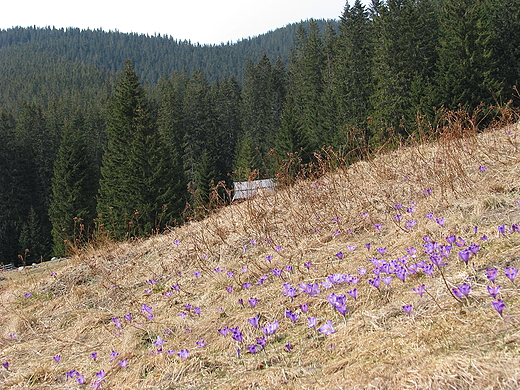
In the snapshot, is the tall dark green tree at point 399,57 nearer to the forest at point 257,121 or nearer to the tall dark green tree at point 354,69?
the forest at point 257,121

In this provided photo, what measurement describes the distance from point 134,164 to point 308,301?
24.4 meters

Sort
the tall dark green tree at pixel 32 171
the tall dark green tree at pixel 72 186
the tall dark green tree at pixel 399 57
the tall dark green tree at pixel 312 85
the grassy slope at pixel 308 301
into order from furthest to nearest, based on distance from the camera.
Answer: the tall dark green tree at pixel 32 171, the tall dark green tree at pixel 312 85, the tall dark green tree at pixel 72 186, the tall dark green tree at pixel 399 57, the grassy slope at pixel 308 301

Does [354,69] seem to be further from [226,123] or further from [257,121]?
[226,123]

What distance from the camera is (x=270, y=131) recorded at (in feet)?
172

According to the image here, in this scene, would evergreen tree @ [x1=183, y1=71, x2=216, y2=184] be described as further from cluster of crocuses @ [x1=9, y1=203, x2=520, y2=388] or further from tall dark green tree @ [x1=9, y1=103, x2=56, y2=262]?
cluster of crocuses @ [x1=9, y1=203, x2=520, y2=388]

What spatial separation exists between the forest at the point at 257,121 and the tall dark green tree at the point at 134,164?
0.30 feet

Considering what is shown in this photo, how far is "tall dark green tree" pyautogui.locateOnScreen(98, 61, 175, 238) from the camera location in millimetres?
24656

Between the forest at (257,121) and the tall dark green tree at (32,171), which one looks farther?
the tall dark green tree at (32,171)

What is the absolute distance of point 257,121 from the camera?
184 ft

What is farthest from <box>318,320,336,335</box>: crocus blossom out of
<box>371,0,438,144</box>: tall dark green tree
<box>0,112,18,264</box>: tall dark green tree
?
<box>0,112,18,264</box>: tall dark green tree

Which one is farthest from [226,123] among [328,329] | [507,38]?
[328,329]

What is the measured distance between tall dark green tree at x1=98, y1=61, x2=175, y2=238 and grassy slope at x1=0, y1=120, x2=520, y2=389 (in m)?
18.9

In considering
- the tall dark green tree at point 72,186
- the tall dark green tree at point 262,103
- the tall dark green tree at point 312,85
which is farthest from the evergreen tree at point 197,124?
the tall dark green tree at point 72,186

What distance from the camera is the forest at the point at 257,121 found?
22.9 m
